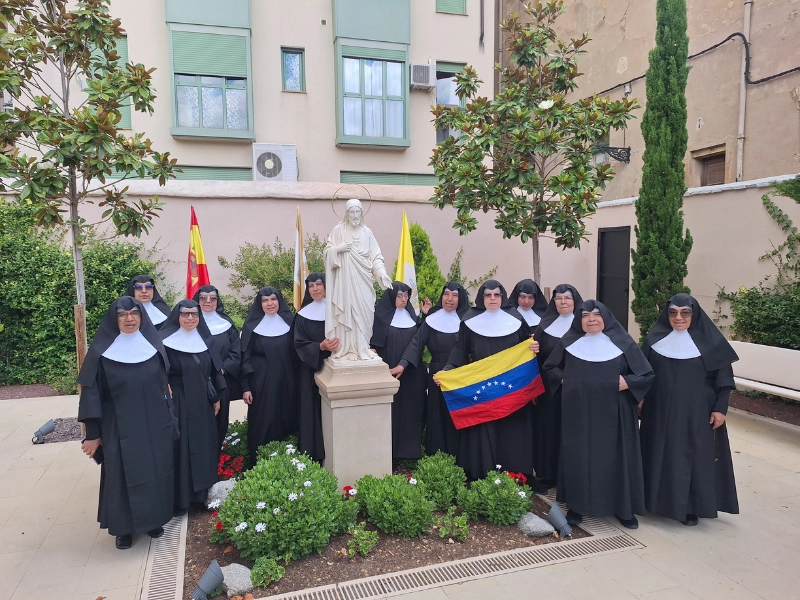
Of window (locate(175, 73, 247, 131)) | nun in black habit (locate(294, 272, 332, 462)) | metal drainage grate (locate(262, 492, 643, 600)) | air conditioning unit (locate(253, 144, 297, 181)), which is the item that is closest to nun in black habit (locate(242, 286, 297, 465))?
nun in black habit (locate(294, 272, 332, 462))

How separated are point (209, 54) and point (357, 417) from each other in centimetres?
990

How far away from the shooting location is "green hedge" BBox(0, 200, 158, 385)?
7.73 meters

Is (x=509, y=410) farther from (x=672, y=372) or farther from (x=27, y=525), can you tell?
(x=27, y=525)

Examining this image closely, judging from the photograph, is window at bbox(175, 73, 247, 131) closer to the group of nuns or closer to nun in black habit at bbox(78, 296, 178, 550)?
the group of nuns

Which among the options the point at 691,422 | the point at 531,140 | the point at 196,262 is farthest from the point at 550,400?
the point at 196,262

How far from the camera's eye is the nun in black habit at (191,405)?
4113 millimetres

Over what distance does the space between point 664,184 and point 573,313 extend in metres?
5.18

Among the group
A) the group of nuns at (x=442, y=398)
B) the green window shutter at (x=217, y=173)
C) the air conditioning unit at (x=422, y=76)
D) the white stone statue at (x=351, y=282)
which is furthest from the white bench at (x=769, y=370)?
the green window shutter at (x=217, y=173)

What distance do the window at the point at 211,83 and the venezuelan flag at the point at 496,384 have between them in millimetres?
8847

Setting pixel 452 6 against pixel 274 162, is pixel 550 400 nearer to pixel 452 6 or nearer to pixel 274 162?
pixel 274 162

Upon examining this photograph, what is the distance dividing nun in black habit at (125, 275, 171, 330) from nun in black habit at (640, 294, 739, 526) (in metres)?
4.48

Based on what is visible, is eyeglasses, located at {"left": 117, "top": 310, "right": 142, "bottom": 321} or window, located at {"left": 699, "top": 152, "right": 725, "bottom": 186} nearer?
eyeglasses, located at {"left": 117, "top": 310, "right": 142, "bottom": 321}

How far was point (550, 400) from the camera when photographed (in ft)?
15.1

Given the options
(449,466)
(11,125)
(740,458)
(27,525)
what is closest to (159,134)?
(11,125)
